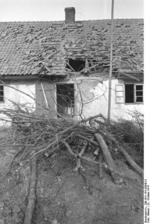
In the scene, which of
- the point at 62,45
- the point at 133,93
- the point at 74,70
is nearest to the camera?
the point at 133,93

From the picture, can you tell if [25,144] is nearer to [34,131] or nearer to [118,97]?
[34,131]

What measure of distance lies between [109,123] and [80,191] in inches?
72.3

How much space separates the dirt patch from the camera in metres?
4.55

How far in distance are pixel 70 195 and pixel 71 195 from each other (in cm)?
2

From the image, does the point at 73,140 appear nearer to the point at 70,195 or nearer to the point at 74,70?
the point at 70,195

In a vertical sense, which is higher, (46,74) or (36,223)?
(46,74)

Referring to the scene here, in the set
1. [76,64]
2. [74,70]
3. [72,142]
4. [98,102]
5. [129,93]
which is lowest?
[72,142]

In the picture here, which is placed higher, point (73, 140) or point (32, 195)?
point (73, 140)

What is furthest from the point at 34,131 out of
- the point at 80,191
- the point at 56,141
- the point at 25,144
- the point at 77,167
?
the point at 80,191

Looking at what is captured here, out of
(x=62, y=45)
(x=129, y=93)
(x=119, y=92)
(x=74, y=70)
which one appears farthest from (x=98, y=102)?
(x=62, y=45)

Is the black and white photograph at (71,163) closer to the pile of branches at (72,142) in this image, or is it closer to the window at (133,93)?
the pile of branches at (72,142)

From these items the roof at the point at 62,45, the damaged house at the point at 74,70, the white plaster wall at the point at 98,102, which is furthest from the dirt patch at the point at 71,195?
the roof at the point at 62,45

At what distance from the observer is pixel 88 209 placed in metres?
4.68

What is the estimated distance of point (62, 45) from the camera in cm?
1230
